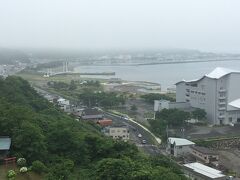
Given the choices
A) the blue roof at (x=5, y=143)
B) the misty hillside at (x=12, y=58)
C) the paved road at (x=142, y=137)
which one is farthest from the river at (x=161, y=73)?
the blue roof at (x=5, y=143)

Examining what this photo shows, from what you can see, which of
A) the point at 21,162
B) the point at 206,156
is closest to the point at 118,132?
the point at 206,156

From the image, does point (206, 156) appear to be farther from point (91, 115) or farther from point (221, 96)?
point (91, 115)

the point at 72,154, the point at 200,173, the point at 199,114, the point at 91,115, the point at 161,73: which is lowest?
the point at 161,73

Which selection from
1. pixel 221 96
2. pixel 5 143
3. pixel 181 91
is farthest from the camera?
pixel 181 91

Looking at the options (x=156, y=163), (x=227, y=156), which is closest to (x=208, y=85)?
(x=227, y=156)

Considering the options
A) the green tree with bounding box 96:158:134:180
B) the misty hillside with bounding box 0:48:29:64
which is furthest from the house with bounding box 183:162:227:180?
the misty hillside with bounding box 0:48:29:64

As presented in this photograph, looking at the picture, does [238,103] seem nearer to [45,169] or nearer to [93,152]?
[93,152]

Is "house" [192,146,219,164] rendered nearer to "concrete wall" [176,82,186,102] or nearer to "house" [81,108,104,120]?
"house" [81,108,104,120]
